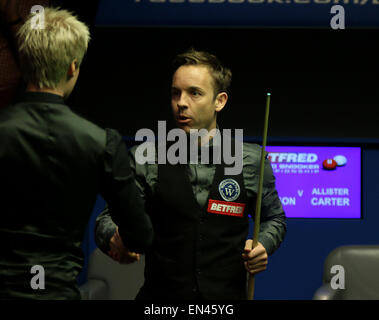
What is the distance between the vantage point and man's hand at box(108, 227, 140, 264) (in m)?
1.78

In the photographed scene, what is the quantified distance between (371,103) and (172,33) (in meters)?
1.40

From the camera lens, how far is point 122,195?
1496 millimetres

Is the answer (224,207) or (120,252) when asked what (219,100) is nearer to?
(224,207)

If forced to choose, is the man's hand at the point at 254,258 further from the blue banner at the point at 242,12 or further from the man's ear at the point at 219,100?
the blue banner at the point at 242,12

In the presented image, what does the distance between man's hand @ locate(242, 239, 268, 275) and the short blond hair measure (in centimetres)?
84

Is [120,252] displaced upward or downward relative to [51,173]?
downward

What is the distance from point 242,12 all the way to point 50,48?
2372 mm

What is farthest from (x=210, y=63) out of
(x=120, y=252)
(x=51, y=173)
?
(x=51, y=173)

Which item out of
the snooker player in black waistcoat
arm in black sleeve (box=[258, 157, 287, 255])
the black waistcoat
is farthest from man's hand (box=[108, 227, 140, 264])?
arm in black sleeve (box=[258, 157, 287, 255])

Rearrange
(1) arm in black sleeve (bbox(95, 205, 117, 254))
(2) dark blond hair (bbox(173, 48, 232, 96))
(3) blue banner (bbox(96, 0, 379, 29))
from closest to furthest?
1. (1) arm in black sleeve (bbox(95, 205, 117, 254))
2. (2) dark blond hair (bbox(173, 48, 232, 96))
3. (3) blue banner (bbox(96, 0, 379, 29))

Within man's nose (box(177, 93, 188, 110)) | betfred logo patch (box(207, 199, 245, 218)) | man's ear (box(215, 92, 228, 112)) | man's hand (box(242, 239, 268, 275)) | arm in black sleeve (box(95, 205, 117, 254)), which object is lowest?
man's hand (box(242, 239, 268, 275))

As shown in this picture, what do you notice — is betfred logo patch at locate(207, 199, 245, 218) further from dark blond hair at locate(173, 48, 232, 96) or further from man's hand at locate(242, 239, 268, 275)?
dark blond hair at locate(173, 48, 232, 96)

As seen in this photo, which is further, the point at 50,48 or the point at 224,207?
the point at 224,207

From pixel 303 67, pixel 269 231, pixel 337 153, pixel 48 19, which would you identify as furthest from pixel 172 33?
pixel 48 19
